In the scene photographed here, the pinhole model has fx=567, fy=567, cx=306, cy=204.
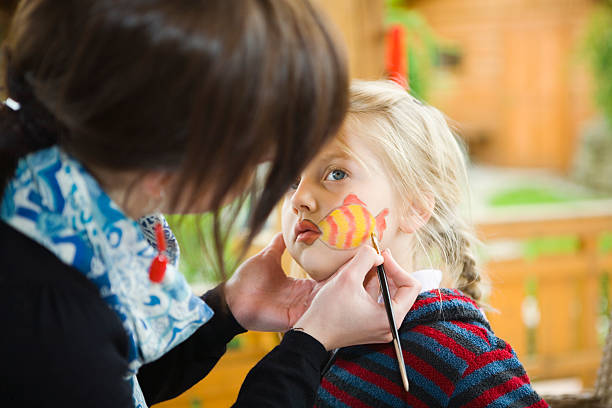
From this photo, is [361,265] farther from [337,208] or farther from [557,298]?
[557,298]

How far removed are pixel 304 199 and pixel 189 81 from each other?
1.39ft

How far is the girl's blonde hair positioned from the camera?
0.95 metres

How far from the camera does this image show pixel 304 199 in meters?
0.91

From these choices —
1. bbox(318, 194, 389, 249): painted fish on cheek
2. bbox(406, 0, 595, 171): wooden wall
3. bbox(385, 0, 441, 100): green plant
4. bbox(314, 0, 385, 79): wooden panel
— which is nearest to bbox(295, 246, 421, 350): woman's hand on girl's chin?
bbox(318, 194, 389, 249): painted fish on cheek

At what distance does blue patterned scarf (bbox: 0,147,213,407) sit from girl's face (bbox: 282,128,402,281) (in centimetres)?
29

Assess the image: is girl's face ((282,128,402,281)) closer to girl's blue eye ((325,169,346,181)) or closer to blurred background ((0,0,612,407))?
→ girl's blue eye ((325,169,346,181))

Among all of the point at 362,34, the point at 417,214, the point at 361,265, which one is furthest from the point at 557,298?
the point at 361,265

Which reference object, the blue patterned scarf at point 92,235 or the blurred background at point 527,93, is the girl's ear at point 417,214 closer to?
the blue patterned scarf at point 92,235

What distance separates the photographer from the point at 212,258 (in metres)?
0.64

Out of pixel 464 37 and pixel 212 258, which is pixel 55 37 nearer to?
pixel 212 258

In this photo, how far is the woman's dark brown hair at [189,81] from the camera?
0.51 meters

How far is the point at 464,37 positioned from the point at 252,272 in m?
7.95

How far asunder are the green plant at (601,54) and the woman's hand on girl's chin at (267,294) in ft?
19.0

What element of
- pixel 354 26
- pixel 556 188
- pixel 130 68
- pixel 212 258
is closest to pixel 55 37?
pixel 130 68
